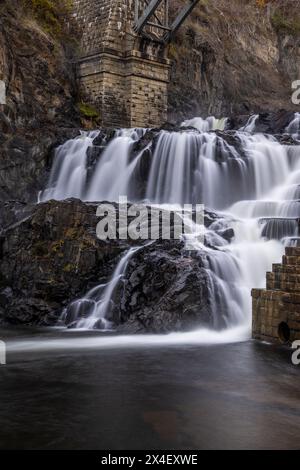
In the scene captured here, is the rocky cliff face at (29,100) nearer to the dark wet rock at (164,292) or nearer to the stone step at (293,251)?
the dark wet rock at (164,292)

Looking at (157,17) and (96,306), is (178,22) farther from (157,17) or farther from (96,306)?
(96,306)

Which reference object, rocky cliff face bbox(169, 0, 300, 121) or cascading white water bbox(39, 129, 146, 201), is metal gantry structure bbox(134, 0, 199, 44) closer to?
rocky cliff face bbox(169, 0, 300, 121)

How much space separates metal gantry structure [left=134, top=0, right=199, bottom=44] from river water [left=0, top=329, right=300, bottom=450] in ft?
71.0

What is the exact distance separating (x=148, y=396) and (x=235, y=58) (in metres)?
34.5

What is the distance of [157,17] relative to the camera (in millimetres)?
32375

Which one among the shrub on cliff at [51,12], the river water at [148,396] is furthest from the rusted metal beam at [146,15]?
the river water at [148,396]

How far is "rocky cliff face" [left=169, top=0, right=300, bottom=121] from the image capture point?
35156 mm

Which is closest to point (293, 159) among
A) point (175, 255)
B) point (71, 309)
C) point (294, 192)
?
point (294, 192)

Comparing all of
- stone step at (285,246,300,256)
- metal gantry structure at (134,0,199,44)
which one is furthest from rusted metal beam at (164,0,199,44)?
stone step at (285,246,300,256)

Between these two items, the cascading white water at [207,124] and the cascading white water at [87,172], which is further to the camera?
the cascading white water at [207,124]

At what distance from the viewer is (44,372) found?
9.42m

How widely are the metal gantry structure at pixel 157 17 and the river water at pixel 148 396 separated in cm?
2164

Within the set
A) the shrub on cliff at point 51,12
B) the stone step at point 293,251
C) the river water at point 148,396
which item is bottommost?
the river water at point 148,396

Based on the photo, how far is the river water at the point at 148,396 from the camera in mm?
6207
